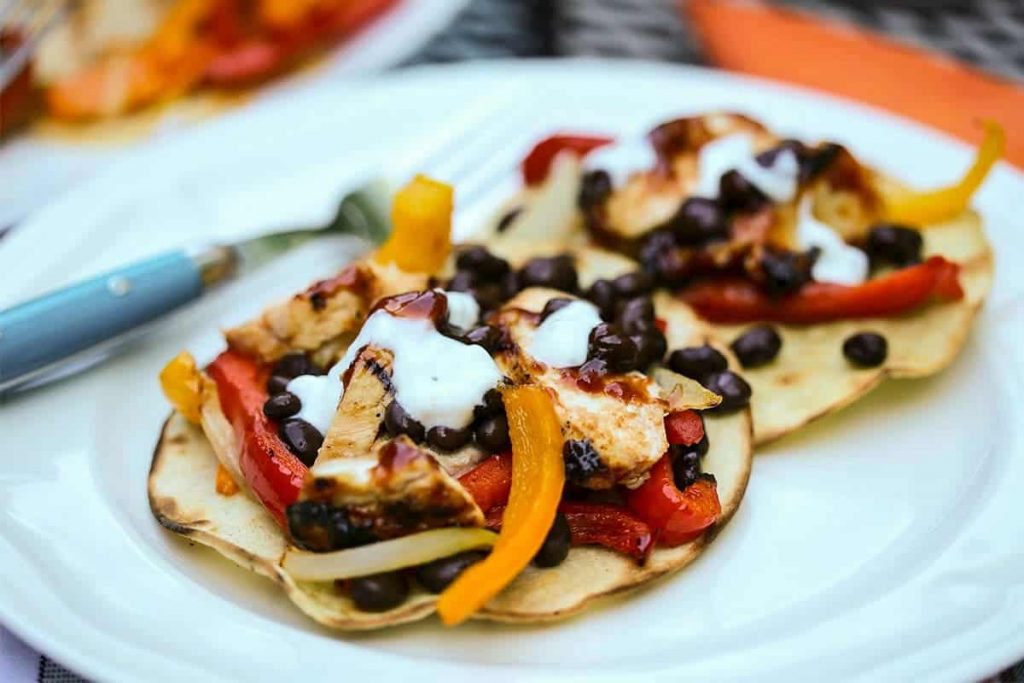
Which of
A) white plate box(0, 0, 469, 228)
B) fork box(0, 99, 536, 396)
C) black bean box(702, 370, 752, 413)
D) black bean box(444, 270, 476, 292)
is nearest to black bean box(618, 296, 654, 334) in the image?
black bean box(702, 370, 752, 413)

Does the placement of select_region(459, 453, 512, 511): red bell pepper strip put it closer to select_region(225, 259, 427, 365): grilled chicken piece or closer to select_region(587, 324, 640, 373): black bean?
select_region(587, 324, 640, 373): black bean

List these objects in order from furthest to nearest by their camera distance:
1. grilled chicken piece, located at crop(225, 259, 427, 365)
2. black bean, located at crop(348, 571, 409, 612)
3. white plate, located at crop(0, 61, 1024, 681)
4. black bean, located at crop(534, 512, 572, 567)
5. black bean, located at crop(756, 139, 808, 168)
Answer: black bean, located at crop(756, 139, 808, 168) → grilled chicken piece, located at crop(225, 259, 427, 365) → black bean, located at crop(534, 512, 572, 567) → black bean, located at crop(348, 571, 409, 612) → white plate, located at crop(0, 61, 1024, 681)

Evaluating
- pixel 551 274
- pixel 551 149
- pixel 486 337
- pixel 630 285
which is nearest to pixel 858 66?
pixel 551 149

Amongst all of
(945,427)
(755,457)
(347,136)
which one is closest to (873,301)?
(945,427)

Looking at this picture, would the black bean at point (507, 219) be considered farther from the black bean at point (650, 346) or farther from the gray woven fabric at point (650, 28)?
the gray woven fabric at point (650, 28)

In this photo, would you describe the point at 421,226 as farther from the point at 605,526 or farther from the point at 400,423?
the point at 605,526

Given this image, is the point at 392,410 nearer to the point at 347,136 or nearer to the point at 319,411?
the point at 319,411

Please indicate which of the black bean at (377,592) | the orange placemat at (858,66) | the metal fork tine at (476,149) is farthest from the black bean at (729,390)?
the orange placemat at (858,66)
